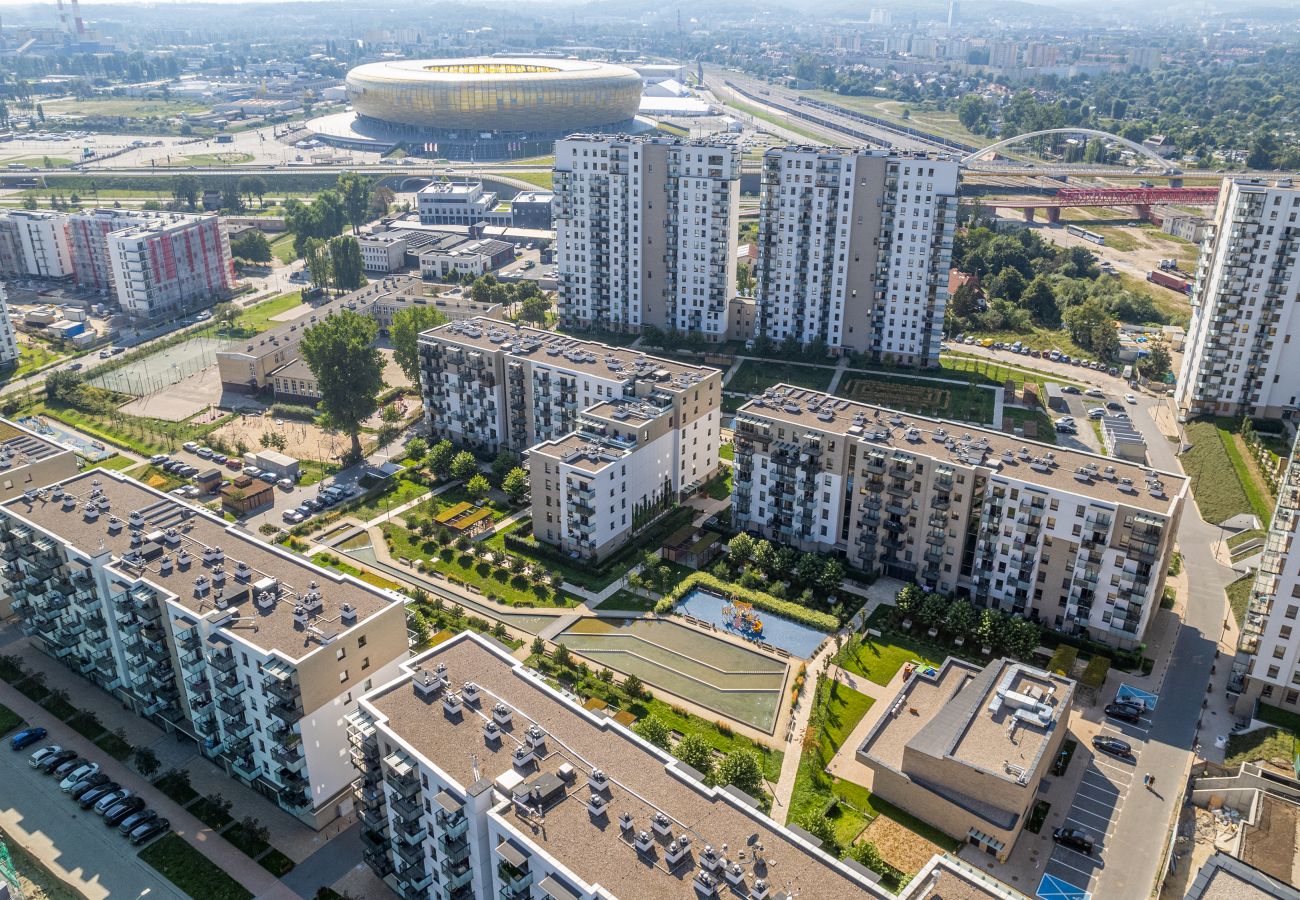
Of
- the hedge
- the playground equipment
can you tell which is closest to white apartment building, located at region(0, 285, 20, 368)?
the hedge

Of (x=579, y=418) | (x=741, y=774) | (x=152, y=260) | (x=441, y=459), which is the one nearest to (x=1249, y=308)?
(x=579, y=418)

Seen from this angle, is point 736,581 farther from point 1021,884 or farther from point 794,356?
point 794,356

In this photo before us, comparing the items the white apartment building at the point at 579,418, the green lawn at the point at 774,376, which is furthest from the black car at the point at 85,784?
the green lawn at the point at 774,376

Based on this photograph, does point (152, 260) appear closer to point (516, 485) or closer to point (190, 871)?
point (516, 485)

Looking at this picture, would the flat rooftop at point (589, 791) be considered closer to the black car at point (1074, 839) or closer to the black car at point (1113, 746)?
the black car at point (1074, 839)

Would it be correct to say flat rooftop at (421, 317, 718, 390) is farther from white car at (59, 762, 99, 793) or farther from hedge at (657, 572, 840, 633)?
white car at (59, 762, 99, 793)

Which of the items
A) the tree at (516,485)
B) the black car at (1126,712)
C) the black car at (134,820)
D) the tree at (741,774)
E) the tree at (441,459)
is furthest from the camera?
the tree at (441,459)

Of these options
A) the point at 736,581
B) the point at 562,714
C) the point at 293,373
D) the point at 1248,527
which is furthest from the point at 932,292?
the point at 562,714
